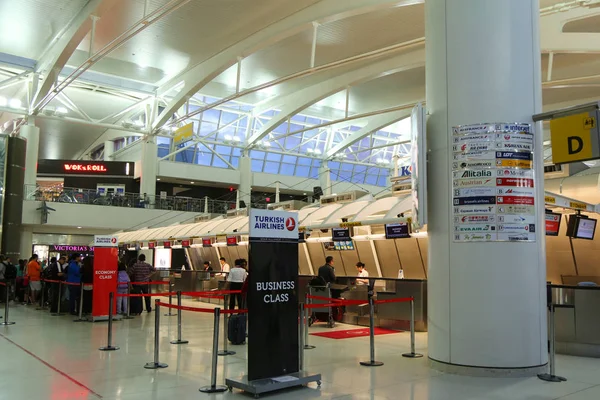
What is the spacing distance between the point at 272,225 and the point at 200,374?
2.35 meters

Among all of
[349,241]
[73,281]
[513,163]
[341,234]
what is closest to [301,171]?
[349,241]

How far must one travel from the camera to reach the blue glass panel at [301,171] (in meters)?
45.6

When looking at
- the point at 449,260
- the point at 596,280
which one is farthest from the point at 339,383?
the point at 596,280

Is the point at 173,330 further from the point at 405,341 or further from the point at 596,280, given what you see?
the point at 596,280

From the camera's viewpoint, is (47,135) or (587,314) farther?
(47,135)

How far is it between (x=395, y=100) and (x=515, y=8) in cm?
2690

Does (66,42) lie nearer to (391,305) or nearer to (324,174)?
(391,305)

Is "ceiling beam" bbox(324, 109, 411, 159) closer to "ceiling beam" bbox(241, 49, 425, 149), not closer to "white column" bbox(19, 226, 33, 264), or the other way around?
"ceiling beam" bbox(241, 49, 425, 149)

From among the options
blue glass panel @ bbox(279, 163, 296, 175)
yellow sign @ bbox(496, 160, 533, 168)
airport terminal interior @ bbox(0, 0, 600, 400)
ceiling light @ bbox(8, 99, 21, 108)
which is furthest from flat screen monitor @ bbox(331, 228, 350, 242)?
blue glass panel @ bbox(279, 163, 296, 175)

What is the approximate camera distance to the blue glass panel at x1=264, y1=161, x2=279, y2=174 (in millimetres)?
43719

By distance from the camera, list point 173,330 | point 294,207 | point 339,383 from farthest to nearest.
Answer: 1. point 294,207
2. point 173,330
3. point 339,383

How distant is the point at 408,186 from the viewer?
15.5 meters

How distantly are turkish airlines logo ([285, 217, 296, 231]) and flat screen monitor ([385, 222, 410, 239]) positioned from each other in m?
6.50

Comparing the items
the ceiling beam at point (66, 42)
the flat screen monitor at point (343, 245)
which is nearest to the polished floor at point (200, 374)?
the flat screen monitor at point (343, 245)
